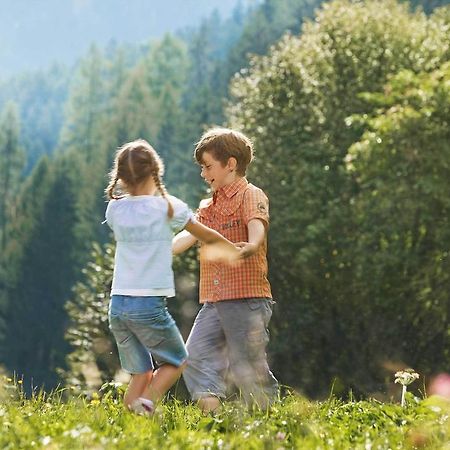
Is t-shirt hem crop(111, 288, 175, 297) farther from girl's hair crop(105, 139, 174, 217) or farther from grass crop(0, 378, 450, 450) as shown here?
grass crop(0, 378, 450, 450)

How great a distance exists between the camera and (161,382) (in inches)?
248

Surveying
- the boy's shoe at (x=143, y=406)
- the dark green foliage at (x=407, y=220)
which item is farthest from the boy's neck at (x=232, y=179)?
the dark green foliage at (x=407, y=220)

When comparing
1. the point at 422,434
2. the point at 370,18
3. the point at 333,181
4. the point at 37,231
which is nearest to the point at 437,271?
the point at 333,181

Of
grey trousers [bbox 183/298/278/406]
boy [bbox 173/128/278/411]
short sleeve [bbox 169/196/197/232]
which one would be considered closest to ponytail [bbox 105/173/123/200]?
short sleeve [bbox 169/196/197/232]

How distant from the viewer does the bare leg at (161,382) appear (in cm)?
628

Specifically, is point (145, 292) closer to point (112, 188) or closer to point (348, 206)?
point (112, 188)

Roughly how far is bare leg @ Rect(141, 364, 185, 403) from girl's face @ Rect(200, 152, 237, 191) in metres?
1.13

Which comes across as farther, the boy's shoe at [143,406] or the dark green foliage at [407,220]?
the dark green foliage at [407,220]

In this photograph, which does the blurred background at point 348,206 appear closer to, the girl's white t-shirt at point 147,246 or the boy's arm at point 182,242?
the boy's arm at point 182,242

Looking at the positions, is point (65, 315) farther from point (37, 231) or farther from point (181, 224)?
point (181, 224)

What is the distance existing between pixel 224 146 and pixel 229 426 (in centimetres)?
193

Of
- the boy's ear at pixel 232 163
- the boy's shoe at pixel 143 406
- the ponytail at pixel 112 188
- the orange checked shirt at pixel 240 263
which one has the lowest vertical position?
the boy's shoe at pixel 143 406

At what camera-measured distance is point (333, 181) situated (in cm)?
3247

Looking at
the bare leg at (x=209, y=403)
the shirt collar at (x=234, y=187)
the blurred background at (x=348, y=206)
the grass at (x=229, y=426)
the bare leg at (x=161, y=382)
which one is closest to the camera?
the grass at (x=229, y=426)
